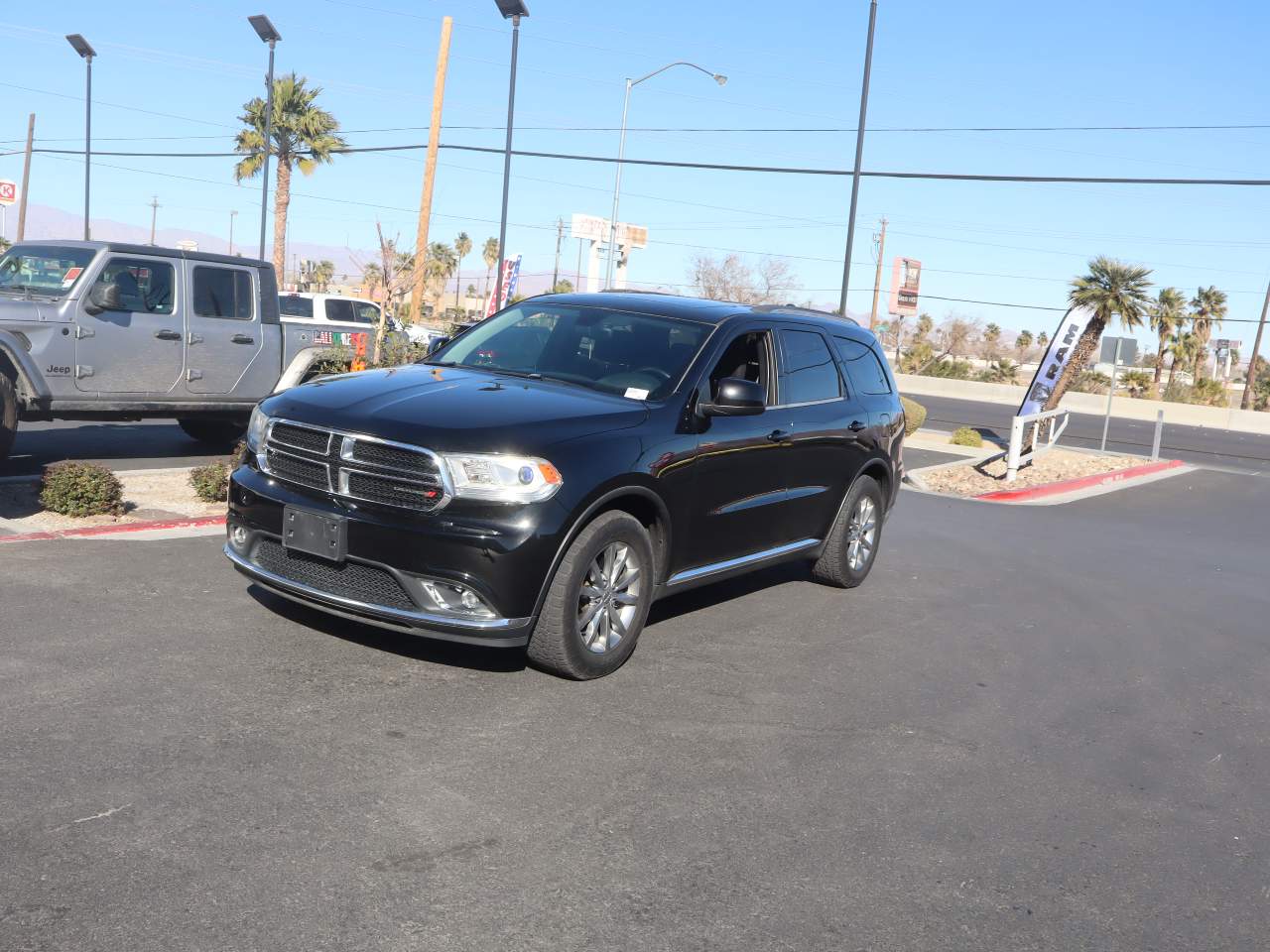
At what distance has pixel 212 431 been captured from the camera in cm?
1398

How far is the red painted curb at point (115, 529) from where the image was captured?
818cm

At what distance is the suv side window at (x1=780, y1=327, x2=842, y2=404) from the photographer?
7.70 m

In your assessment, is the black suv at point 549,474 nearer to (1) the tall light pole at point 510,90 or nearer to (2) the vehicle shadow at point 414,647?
(2) the vehicle shadow at point 414,647

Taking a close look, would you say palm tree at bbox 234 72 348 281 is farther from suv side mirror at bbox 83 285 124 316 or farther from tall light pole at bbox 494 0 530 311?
suv side mirror at bbox 83 285 124 316

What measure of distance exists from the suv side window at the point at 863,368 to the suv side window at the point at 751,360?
1.13 meters

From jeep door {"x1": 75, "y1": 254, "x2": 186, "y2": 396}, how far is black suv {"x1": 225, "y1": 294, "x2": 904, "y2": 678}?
5170 millimetres

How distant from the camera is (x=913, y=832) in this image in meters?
4.59

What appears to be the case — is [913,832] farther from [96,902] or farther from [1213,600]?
[1213,600]

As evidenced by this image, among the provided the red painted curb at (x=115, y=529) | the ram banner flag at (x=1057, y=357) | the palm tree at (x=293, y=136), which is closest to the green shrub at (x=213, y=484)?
the red painted curb at (x=115, y=529)

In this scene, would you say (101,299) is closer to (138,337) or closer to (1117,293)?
(138,337)

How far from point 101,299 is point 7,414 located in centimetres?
134

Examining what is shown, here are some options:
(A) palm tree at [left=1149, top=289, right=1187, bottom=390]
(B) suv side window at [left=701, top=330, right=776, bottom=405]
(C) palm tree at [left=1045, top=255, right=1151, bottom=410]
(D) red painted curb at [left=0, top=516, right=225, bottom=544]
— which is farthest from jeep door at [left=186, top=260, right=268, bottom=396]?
(A) palm tree at [left=1149, top=289, right=1187, bottom=390]

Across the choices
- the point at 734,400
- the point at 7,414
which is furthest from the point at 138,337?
the point at 734,400

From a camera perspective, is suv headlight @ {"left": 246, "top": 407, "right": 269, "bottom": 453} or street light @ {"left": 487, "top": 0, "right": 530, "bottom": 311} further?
street light @ {"left": 487, "top": 0, "right": 530, "bottom": 311}
